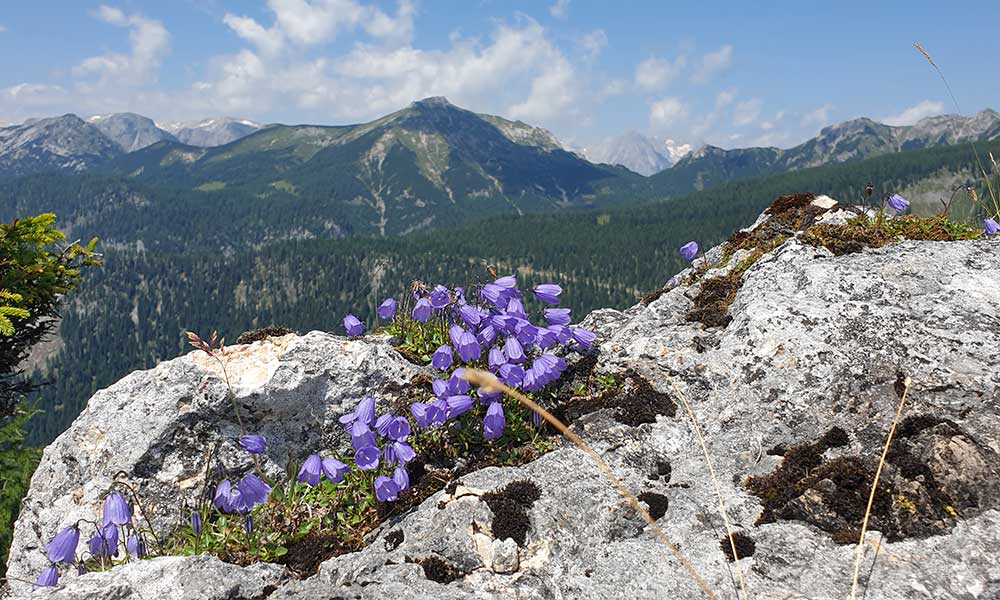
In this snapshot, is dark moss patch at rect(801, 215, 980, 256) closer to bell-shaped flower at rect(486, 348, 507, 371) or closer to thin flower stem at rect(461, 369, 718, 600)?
bell-shaped flower at rect(486, 348, 507, 371)

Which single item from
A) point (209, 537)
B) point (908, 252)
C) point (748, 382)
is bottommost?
point (209, 537)

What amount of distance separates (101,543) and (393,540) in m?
2.88

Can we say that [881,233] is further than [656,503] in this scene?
Yes

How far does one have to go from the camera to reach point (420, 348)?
24.6 ft

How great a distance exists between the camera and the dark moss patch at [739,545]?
165 inches

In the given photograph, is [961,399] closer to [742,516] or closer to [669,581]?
[742,516]

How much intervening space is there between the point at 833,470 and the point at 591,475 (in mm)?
2080

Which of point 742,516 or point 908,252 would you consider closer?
point 742,516

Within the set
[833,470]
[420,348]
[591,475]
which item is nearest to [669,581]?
[591,475]

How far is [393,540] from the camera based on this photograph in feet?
16.1

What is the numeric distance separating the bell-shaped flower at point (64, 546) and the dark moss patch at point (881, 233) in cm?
876

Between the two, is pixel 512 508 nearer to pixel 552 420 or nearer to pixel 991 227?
pixel 552 420

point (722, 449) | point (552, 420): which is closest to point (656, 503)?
point (722, 449)

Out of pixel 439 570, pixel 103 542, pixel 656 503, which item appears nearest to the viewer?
pixel 439 570
